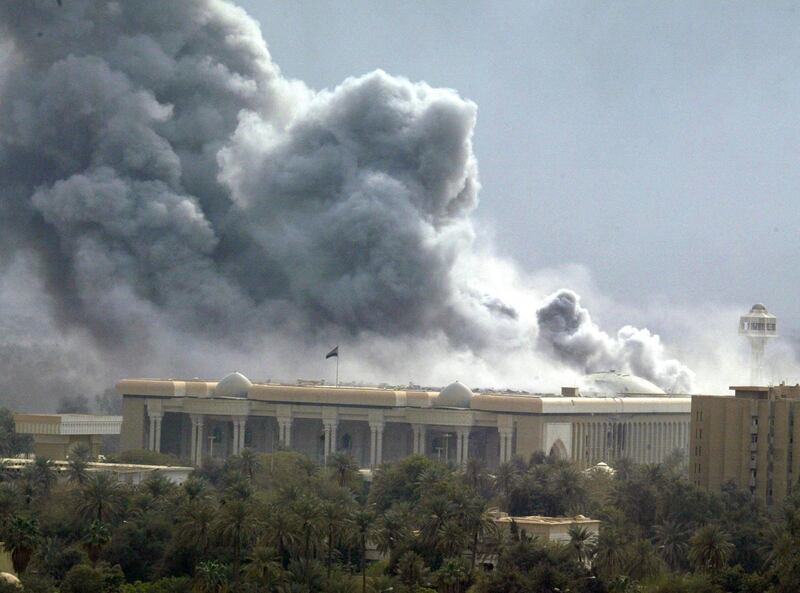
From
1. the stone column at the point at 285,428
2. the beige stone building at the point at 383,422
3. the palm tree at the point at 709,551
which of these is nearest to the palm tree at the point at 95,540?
the palm tree at the point at 709,551

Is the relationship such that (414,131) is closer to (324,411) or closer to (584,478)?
(324,411)

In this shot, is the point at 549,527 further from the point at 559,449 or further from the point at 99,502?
the point at 559,449

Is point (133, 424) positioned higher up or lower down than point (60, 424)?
higher up

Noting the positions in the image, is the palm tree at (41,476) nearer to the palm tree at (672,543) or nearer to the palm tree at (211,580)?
the palm tree at (211,580)

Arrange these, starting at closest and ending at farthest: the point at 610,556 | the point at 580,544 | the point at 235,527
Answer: the point at 235,527 < the point at 610,556 < the point at 580,544

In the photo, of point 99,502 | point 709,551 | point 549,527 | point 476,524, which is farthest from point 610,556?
point 99,502
